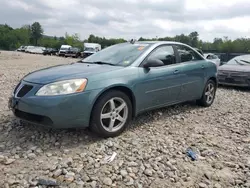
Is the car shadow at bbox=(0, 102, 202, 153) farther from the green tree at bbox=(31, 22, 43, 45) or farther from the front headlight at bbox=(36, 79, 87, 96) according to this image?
the green tree at bbox=(31, 22, 43, 45)

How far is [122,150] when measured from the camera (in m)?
3.44

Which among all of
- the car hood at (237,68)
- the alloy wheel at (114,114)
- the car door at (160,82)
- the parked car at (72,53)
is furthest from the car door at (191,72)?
the parked car at (72,53)

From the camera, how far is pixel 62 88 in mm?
3361

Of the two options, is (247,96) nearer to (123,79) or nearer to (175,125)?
(175,125)

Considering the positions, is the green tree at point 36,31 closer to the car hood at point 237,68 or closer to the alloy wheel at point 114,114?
the car hood at point 237,68

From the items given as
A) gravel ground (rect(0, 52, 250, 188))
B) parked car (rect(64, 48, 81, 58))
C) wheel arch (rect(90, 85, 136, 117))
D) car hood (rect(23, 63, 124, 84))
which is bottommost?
gravel ground (rect(0, 52, 250, 188))

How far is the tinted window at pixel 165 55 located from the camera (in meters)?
4.50

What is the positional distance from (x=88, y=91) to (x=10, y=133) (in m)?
1.40

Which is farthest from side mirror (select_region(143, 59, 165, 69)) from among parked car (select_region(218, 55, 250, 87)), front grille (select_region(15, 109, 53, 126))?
parked car (select_region(218, 55, 250, 87))

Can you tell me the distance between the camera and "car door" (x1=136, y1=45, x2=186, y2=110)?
4098 mm

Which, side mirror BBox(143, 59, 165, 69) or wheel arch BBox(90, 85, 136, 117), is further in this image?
side mirror BBox(143, 59, 165, 69)

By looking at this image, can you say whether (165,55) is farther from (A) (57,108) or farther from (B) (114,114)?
(A) (57,108)

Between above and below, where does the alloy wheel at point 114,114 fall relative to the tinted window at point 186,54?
below

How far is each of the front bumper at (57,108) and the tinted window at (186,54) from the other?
2.31 m
